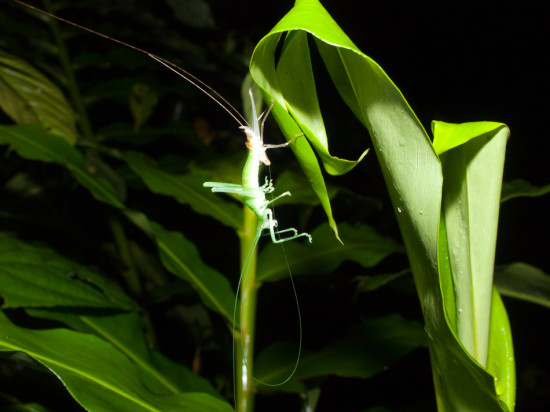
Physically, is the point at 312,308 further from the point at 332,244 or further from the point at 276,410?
the point at 332,244

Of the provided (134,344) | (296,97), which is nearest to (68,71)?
(134,344)

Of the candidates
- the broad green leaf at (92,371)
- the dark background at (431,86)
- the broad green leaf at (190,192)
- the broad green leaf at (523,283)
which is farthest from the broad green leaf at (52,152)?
the broad green leaf at (523,283)

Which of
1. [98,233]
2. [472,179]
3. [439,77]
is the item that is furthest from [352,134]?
[472,179]

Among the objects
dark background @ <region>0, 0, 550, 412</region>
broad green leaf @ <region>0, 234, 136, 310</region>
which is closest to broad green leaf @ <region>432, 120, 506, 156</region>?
broad green leaf @ <region>0, 234, 136, 310</region>

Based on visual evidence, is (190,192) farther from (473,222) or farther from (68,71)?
(68,71)

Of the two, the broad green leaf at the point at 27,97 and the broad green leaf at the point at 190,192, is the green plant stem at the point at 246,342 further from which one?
the broad green leaf at the point at 27,97

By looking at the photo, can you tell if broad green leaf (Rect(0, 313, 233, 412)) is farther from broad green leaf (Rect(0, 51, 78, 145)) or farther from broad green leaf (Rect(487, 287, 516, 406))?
broad green leaf (Rect(0, 51, 78, 145))
